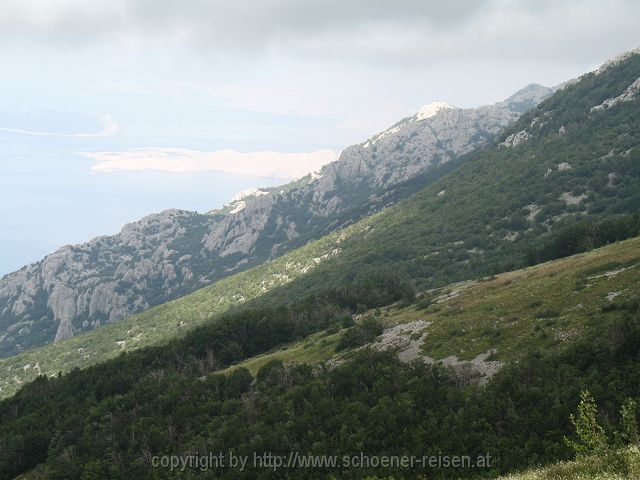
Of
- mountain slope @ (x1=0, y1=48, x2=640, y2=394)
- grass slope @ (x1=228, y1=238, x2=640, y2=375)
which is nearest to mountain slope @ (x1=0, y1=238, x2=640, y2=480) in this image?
grass slope @ (x1=228, y1=238, x2=640, y2=375)

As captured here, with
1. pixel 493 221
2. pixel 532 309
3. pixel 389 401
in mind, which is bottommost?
pixel 493 221

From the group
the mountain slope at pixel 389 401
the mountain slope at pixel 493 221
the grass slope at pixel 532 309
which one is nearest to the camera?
the mountain slope at pixel 389 401

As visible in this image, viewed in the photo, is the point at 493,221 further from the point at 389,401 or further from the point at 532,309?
the point at 389,401

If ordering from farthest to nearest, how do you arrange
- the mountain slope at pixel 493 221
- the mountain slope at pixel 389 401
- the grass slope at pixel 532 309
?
the mountain slope at pixel 493 221, the grass slope at pixel 532 309, the mountain slope at pixel 389 401

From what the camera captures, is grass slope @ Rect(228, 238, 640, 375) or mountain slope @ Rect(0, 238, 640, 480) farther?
grass slope @ Rect(228, 238, 640, 375)

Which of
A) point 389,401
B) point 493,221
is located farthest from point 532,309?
point 493,221

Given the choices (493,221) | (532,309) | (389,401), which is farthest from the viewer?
(493,221)

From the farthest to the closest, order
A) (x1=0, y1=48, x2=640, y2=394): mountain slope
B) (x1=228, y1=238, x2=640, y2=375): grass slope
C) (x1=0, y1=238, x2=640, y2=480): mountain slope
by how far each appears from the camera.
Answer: (x1=0, y1=48, x2=640, y2=394): mountain slope < (x1=228, y1=238, x2=640, y2=375): grass slope < (x1=0, y1=238, x2=640, y2=480): mountain slope

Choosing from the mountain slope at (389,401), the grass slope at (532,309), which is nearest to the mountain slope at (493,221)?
the grass slope at (532,309)

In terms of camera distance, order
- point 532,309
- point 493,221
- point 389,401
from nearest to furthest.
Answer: point 389,401 → point 532,309 → point 493,221

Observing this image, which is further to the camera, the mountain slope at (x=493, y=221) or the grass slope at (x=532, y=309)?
the mountain slope at (x=493, y=221)

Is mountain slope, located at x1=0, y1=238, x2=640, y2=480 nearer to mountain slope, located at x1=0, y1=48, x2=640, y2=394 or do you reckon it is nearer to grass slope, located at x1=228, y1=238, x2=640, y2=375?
grass slope, located at x1=228, y1=238, x2=640, y2=375

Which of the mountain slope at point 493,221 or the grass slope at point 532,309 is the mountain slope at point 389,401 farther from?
the mountain slope at point 493,221

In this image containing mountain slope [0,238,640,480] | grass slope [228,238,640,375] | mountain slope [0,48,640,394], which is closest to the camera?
mountain slope [0,238,640,480]
